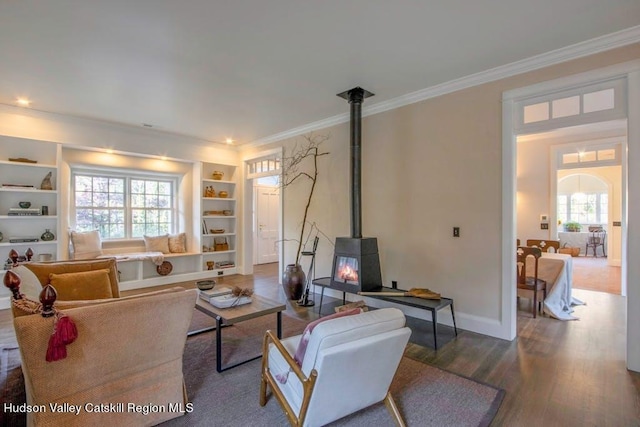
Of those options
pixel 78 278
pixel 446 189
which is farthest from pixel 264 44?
pixel 78 278

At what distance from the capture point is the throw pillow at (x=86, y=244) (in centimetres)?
488

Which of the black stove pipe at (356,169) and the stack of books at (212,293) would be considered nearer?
the stack of books at (212,293)

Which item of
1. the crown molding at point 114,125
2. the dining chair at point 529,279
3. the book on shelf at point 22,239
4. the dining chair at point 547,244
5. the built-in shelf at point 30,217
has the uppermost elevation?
the crown molding at point 114,125

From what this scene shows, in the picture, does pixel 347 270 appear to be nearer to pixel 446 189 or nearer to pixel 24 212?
pixel 446 189

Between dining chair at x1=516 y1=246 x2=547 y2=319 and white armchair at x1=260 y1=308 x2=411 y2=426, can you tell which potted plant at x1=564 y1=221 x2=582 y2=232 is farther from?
white armchair at x1=260 y1=308 x2=411 y2=426

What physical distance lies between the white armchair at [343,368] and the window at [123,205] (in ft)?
17.0

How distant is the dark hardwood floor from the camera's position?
201cm

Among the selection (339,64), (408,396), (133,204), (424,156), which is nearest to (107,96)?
(133,204)

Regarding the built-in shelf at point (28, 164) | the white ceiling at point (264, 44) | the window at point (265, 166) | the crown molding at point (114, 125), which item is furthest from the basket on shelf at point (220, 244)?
the white ceiling at point (264, 44)

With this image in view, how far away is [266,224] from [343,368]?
7.10 m

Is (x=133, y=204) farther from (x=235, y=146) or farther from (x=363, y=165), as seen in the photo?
(x=363, y=165)

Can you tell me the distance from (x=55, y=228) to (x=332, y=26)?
4.94 metres

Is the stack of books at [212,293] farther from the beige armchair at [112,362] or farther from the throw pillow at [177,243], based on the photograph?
the throw pillow at [177,243]

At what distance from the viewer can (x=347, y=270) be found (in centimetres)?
389
